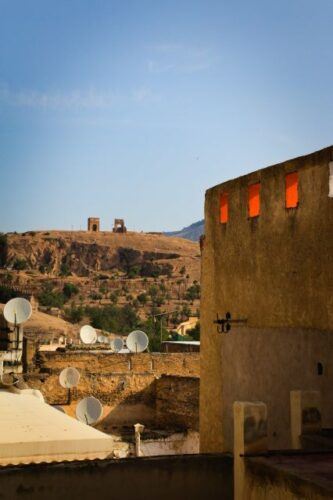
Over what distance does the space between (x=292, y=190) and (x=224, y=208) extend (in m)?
1.82

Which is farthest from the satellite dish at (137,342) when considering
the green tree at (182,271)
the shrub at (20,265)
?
the green tree at (182,271)

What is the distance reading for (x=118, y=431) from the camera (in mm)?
23125

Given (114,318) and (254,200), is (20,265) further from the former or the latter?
(254,200)

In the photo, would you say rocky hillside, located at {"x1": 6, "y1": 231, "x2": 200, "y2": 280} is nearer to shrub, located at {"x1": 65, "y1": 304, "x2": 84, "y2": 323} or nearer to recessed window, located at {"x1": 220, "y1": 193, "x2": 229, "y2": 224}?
shrub, located at {"x1": 65, "y1": 304, "x2": 84, "y2": 323}

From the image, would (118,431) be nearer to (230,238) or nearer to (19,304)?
(19,304)

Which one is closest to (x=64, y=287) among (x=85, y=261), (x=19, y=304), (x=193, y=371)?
(x=85, y=261)

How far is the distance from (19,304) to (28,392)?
5.32 meters

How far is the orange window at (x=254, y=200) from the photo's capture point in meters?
8.91

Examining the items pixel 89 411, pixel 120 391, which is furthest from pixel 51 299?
pixel 89 411

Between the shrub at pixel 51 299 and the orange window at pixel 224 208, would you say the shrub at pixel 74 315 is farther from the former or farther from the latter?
the orange window at pixel 224 208

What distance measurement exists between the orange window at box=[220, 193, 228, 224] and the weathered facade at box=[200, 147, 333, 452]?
0.04ft

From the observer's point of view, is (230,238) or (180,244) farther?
(180,244)

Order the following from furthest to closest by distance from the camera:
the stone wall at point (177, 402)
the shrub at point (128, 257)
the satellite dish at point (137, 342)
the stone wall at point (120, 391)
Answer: the shrub at point (128, 257), the satellite dish at point (137, 342), the stone wall at point (120, 391), the stone wall at point (177, 402)

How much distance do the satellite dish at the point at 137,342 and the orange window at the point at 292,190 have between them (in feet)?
64.5
